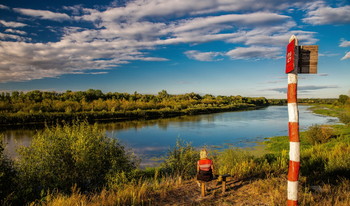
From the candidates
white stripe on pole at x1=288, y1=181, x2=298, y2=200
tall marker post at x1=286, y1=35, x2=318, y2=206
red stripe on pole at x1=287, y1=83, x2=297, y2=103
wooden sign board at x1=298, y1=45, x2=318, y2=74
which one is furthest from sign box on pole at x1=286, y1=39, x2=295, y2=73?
white stripe on pole at x1=288, y1=181, x2=298, y2=200

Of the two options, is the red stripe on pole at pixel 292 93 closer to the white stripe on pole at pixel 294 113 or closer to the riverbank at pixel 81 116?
the white stripe on pole at pixel 294 113

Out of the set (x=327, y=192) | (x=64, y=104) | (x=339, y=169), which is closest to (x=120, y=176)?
(x=327, y=192)

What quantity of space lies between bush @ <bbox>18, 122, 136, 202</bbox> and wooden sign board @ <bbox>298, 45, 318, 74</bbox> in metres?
6.68

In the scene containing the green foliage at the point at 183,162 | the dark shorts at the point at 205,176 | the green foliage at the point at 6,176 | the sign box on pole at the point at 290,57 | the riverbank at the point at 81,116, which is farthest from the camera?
the riverbank at the point at 81,116

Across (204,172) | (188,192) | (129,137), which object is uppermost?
(204,172)

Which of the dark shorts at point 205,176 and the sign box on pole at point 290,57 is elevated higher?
the sign box on pole at point 290,57

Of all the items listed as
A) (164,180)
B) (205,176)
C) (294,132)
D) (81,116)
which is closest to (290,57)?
(294,132)

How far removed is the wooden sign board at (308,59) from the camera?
4.13 metres

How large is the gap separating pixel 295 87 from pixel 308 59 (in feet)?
1.84

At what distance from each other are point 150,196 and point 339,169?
681 centimetres

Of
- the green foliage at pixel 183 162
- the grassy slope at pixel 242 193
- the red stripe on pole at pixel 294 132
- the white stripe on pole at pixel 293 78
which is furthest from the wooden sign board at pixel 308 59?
the green foliage at pixel 183 162

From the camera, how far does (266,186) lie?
643 centimetres

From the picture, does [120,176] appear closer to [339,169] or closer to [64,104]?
[339,169]

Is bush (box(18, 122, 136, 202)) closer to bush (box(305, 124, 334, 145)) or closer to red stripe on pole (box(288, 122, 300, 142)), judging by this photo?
red stripe on pole (box(288, 122, 300, 142))
